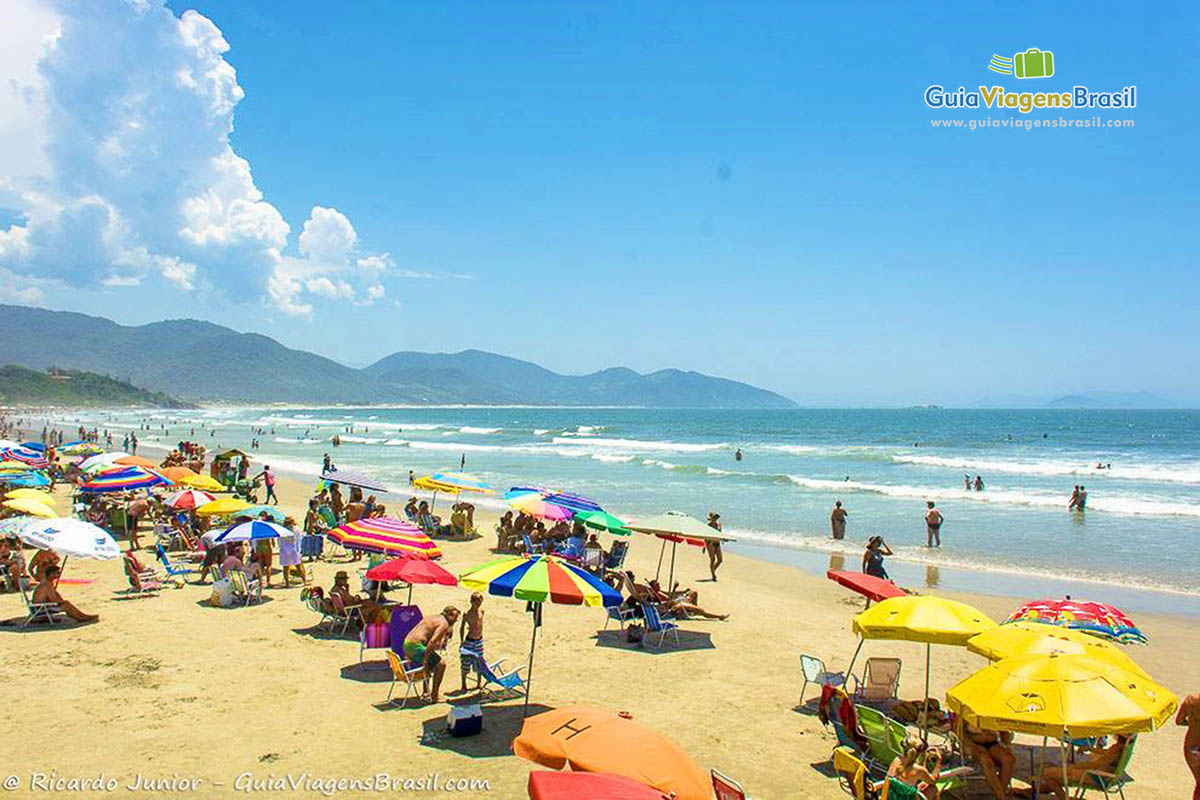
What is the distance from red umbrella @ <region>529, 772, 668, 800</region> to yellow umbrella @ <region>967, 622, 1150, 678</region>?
3412 mm

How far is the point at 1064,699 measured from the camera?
5.06m

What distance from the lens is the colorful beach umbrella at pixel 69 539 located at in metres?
10.3

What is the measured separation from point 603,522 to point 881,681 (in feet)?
20.3

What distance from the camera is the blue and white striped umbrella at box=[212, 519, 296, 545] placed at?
38.9ft

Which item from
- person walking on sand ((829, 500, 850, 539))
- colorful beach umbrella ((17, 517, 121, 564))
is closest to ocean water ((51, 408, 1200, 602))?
person walking on sand ((829, 500, 850, 539))

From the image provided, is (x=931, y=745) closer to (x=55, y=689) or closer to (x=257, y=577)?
(x=55, y=689)

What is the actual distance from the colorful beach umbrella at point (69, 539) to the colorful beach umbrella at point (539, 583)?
624 centimetres

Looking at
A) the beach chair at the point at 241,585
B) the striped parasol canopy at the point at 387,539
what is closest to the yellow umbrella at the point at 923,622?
the striped parasol canopy at the point at 387,539

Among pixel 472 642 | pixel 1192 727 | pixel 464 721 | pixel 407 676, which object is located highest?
pixel 1192 727

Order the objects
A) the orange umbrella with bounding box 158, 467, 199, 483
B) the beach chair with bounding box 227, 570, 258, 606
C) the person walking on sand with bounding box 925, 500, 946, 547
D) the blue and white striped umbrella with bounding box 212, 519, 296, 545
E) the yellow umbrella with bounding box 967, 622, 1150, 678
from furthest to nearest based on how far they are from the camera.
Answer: the person walking on sand with bounding box 925, 500, 946, 547, the orange umbrella with bounding box 158, 467, 199, 483, the beach chair with bounding box 227, 570, 258, 606, the blue and white striped umbrella with bounding box 212, 519, 296, 545, the yellow umbrella with bounding box 967, 622, 1150, 678

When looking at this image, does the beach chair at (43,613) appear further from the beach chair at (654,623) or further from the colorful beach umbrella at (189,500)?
the beach chair at (654,623)

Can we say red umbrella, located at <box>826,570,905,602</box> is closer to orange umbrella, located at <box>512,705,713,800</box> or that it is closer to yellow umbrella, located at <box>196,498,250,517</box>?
orange umbrella, located at <box>512,705,713,800</box>

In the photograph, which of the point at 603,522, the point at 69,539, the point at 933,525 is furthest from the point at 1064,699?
the point at 933,525

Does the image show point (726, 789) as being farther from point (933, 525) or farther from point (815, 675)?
point (933, 525)
